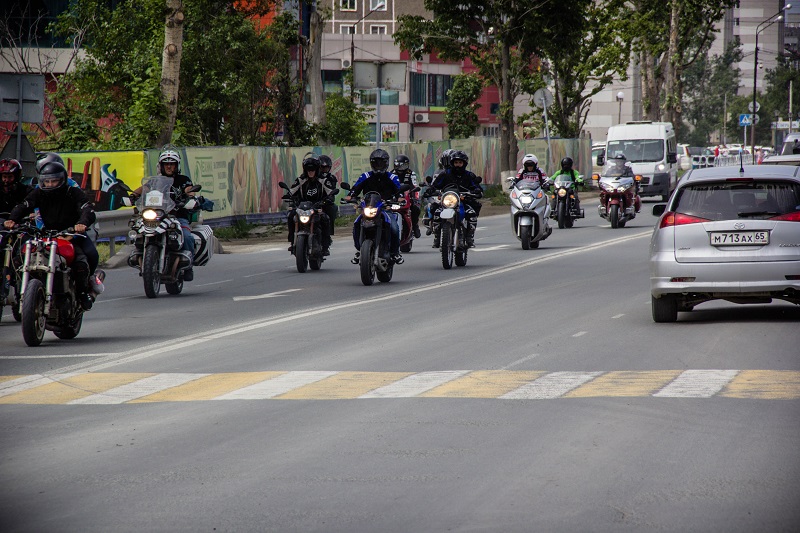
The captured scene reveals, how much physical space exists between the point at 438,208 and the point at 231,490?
51.4 feet

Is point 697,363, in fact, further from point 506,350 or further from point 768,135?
point 768,135

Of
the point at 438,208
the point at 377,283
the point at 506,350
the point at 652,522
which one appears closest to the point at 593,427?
the point at 652,522

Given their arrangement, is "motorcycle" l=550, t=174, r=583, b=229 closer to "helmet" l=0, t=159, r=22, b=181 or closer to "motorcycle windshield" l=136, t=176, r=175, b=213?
"motorcycle windshield" l=136, t=176, r=175, b=213

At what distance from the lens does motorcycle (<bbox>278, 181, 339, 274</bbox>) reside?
70.7 feet

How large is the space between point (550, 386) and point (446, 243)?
38.8ft

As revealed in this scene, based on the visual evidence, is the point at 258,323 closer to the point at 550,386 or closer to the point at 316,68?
the point at 550,386

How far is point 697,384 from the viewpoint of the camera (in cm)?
1023

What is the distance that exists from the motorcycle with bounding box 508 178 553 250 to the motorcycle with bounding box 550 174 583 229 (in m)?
7.30

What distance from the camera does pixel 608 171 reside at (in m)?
34.8

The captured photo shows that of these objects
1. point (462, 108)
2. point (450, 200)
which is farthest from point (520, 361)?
point (462, 108)

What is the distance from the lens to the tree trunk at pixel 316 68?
44.9 m

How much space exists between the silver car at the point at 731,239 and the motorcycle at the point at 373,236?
5.88 metres

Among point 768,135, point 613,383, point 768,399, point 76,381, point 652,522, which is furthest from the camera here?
point 768,135

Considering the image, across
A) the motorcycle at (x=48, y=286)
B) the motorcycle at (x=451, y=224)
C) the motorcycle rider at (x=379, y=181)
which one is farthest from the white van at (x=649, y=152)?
the motorcycle at (x=48, y=286)
